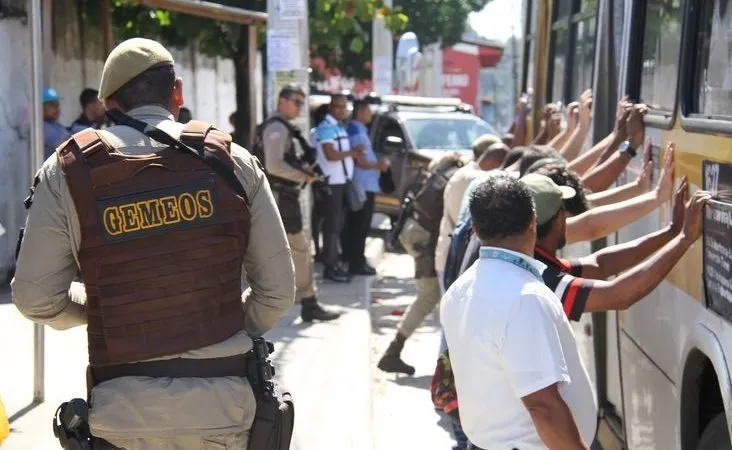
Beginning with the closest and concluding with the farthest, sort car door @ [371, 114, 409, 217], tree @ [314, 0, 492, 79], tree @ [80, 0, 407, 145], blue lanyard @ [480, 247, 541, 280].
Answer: blue lanyard @ [480, 247, 541, 280] < tree @ [80, 0, 407, 145] < car door @ [371, 114, 409, 217] < tree @ [314, 0, 492, 79]

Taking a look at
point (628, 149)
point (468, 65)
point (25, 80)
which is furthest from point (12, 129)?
point (468, 65)

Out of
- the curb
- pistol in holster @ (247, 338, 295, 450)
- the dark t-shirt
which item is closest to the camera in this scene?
pistol in holster @ (247, 338, 295, 450)

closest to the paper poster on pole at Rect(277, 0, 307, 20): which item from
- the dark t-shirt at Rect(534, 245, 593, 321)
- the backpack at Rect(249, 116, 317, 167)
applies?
the backpack at Rect(249, 116, 317, 167)

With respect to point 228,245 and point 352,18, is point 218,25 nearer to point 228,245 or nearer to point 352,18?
point 352,18

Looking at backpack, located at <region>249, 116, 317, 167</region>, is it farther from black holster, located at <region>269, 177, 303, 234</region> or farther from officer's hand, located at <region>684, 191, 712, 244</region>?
officer's hand, located at <region>684, 191, 712, 244</region>

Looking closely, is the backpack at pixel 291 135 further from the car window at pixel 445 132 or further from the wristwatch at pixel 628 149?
the car window at pixel 445 132

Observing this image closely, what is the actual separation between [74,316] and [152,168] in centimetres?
49

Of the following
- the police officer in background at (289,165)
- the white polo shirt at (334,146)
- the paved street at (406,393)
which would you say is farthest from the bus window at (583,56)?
the white polo shirt at (334,146)

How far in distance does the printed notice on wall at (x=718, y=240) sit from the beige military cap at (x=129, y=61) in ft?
5.25

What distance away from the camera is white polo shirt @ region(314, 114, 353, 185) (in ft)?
42.8

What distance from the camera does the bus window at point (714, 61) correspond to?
12.4ft

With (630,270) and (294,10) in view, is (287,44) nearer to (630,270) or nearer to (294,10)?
(294,10)

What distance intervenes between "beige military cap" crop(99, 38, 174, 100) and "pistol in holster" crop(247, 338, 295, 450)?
0.84 metres

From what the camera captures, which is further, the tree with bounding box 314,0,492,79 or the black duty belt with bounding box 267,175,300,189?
the tree with bounding box 314,0,492,79
